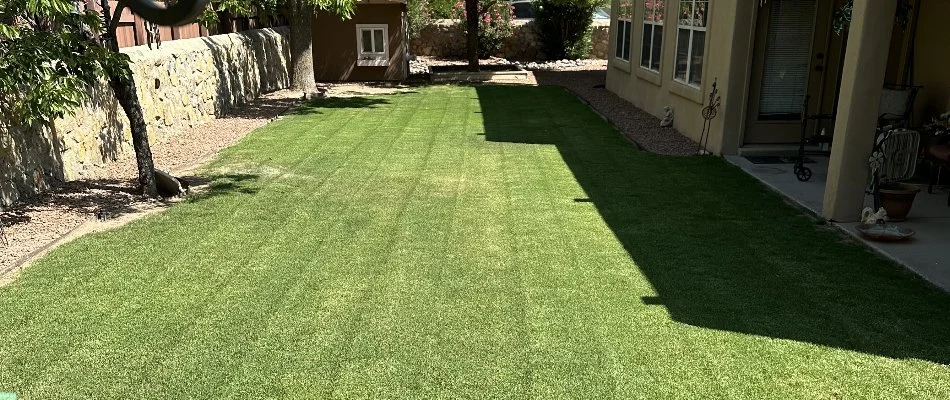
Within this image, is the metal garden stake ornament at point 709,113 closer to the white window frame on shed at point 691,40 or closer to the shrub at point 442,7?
the white window frame on shed at point 691,40

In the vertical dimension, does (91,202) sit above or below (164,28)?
below

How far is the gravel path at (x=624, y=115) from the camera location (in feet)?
30.7

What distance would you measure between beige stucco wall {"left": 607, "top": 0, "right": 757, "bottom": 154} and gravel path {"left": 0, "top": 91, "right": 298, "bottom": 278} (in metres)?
6.54

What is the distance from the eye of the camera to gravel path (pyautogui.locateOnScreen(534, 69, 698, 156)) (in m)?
9.36

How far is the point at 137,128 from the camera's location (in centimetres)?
657

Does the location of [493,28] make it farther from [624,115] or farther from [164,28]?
[164,28]

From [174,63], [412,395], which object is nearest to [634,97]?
[174,63]

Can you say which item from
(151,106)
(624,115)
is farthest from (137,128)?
(624,115)

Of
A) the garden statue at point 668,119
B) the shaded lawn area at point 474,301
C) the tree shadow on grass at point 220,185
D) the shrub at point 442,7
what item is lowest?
the shaded lawn area at point 474,301

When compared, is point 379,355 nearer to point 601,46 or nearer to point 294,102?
point 294,102

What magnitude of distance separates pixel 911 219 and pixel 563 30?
18066mm

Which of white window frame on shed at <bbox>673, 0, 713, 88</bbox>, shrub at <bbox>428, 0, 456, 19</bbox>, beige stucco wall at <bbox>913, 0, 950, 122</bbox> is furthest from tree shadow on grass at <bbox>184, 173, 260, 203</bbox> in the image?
shrub at <bbox>428, 0, 456, 19</bbox>

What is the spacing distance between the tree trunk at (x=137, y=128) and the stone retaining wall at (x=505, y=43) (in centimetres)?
1810

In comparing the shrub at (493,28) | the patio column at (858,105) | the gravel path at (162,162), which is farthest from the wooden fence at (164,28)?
the shrub at (493,28)
